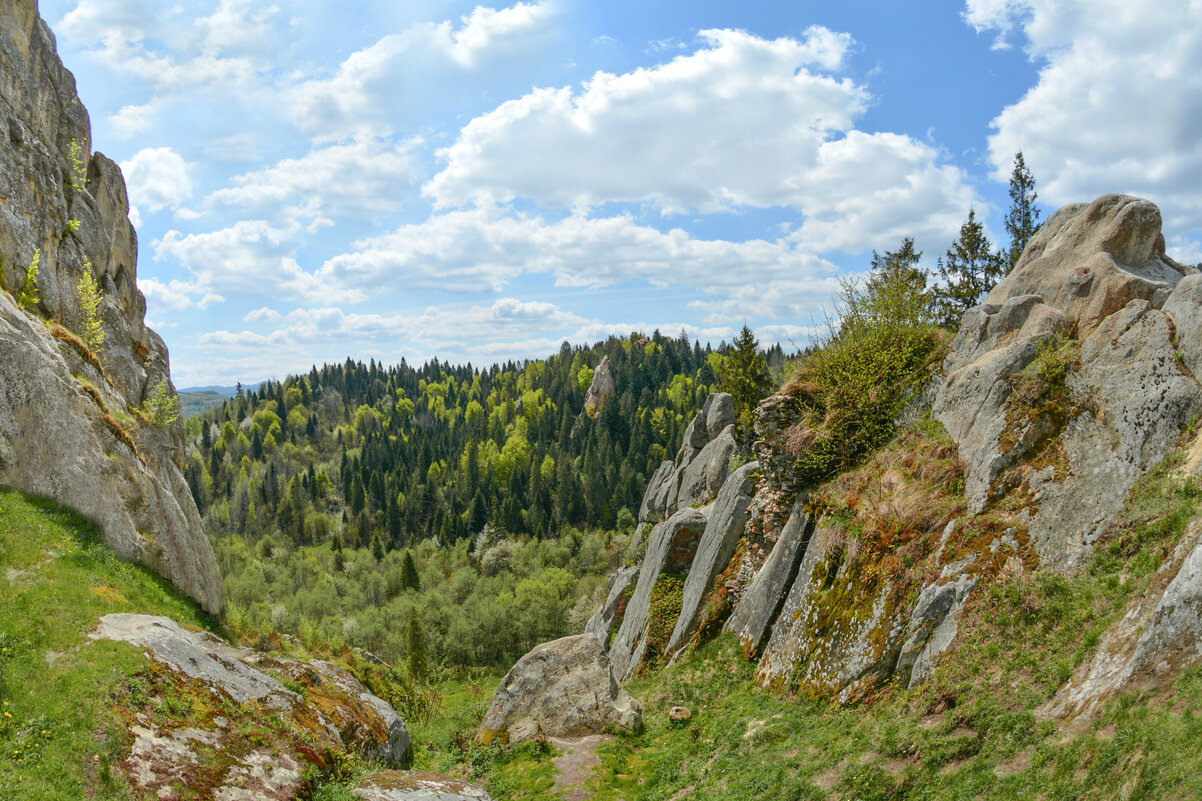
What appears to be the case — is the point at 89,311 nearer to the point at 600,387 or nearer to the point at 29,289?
the point at 29,289

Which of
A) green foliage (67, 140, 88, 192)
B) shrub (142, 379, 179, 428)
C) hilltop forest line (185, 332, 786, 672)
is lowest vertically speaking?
hilltop forest line (185, 332, 786, 672)

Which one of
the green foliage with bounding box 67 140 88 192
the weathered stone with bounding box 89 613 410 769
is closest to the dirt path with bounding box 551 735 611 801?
the weathered stone with bounding box 89 613 410 769

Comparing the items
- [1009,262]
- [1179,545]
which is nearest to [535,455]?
[1009,262]

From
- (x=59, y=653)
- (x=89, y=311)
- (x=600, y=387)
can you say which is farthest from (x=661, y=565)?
(x=600, y=387)

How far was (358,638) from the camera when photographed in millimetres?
76188

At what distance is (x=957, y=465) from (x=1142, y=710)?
927 cm

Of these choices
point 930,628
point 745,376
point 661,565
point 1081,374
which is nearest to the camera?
point 930,628

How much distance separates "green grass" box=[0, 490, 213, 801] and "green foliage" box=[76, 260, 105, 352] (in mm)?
9361

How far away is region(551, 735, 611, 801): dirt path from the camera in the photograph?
1636 centimetres

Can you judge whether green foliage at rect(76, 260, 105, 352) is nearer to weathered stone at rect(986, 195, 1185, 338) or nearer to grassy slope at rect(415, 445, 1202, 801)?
grassy slope at rect(415, 445, 1202, 801)

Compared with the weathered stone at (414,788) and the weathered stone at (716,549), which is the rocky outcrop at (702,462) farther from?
the weathered stone at (414,788)

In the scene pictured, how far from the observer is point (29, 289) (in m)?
22.2

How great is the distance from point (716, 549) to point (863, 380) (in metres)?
9.82

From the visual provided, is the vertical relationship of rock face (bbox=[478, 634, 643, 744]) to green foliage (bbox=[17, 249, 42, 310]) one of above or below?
below
